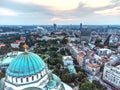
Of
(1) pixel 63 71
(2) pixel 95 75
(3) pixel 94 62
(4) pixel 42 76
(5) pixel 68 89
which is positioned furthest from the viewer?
(3) pixel 94 62

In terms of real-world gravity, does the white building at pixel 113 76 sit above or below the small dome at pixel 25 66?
below

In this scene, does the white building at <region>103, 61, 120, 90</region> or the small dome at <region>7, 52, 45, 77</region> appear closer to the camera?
the small dome at <region>7, 52, 45, 77</region>

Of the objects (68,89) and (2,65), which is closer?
(68,89)

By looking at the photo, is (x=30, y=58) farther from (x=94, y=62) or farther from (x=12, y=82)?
(x=94, y=62)

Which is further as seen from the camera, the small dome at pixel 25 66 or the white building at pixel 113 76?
the white building at pixel 113 76

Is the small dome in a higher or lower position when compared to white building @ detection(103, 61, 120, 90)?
higher

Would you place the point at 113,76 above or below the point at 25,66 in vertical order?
below

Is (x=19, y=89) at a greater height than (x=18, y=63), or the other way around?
(x=18, y=63)

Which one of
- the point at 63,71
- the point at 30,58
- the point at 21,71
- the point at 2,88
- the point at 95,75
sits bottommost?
the point at 95,75

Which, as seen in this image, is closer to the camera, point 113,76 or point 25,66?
point 25,66

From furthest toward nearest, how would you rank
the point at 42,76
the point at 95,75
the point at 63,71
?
the point at 95,75
the point at 63,71
the point at 42,76

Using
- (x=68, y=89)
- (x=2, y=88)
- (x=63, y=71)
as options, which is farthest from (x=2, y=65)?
(x=68, y=89)
